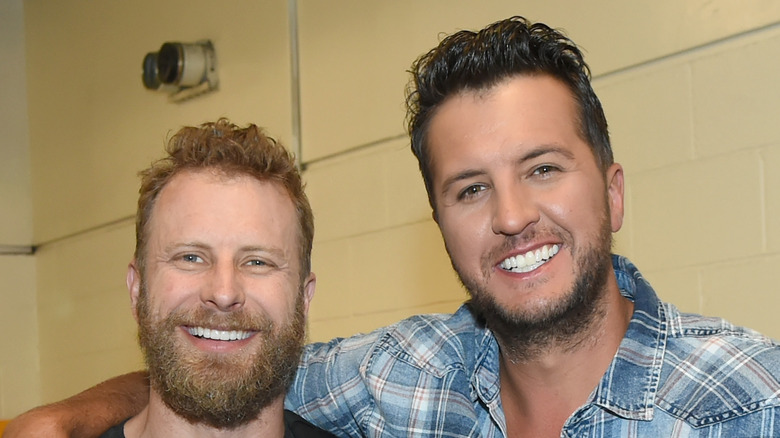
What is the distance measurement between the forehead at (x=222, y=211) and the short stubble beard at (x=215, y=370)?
0.17 metres

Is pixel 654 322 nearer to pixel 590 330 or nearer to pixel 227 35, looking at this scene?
pixel 590 330

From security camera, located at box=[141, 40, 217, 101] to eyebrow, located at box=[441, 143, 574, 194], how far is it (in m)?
2.66

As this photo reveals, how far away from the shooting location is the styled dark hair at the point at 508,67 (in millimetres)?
2025

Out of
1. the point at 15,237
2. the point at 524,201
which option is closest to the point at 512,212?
the point at 524,201

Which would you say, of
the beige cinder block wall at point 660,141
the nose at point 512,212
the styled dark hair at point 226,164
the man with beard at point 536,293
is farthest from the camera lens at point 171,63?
the nose at point 512,212

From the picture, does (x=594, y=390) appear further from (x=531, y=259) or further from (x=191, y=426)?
(x=191, y=426)

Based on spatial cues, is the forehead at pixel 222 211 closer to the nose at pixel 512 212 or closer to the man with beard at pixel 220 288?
the man with beard at pixel 220 288

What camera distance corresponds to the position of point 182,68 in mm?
4336

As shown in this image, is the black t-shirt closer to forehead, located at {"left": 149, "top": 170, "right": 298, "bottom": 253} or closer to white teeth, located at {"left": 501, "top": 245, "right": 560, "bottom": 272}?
forehead, located at {"left": 149, "top": 170, "right": 298, "bottom": 253}

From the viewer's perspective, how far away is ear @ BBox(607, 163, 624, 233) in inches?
82.0

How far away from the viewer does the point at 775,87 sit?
258 cm

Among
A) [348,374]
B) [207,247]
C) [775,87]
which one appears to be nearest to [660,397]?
[348,374]

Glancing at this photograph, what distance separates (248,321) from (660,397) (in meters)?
0.85

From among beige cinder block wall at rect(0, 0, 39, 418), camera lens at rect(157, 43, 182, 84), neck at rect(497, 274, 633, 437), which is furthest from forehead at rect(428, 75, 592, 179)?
beige cinder block wall at rect(0, 0, 39, 418)
